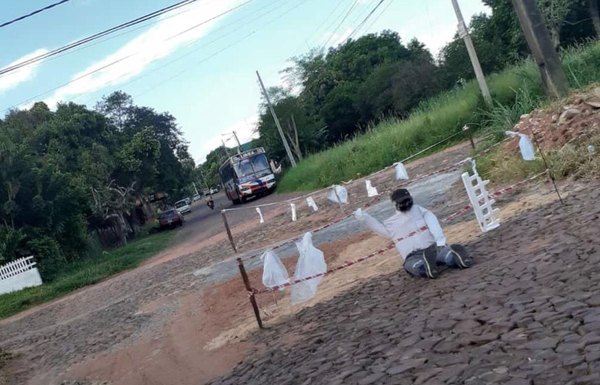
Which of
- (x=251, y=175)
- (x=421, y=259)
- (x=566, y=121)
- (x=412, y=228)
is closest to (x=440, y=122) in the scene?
(x=566, y=121)

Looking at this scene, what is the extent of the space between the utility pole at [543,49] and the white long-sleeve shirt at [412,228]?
778 centimetres

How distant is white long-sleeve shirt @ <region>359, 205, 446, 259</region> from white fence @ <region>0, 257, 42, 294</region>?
21.3m

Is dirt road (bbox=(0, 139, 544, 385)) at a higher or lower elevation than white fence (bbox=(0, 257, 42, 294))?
lower

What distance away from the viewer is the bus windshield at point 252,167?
40781 mm

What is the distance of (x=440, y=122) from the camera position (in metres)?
27.2

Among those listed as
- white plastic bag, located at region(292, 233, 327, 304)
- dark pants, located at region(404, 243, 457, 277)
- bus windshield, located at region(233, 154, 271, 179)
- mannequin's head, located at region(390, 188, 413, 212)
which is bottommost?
dark pants, located at region(404, 243, 457, 277)

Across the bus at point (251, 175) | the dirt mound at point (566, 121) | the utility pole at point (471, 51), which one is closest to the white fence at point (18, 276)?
the bus at point (251, 175)

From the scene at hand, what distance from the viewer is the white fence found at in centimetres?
2478

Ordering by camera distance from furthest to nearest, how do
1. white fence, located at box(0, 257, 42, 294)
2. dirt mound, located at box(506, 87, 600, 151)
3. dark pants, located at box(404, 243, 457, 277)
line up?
1. white fence, located at box(0, 257, 42, 294)
2. dirt mound, located at box(506, 87, 600, 151)
3. dark pants, located at box(404, 243, 457, 277)

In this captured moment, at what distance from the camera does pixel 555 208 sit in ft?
26.4

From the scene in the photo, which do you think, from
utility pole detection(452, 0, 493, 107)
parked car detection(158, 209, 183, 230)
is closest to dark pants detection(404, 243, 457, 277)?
utility pole detection(452, 0, 493, 107)

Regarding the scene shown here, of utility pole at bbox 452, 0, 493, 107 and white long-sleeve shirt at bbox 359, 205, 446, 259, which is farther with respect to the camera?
utility pole at bbox 452, 0, 493, 107

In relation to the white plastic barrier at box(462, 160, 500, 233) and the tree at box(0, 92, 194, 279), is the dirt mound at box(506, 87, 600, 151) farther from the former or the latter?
the tree at box(0, 92, 194, 279)

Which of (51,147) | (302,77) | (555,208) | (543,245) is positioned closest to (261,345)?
(543,245)
